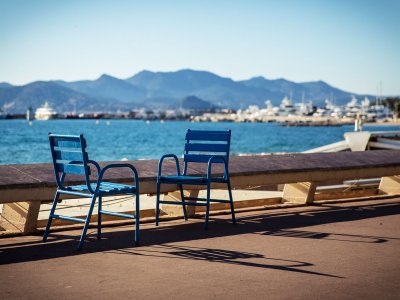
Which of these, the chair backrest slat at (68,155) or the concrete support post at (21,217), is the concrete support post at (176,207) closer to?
the concrete support post at (21,217)

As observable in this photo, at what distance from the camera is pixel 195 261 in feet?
20.0

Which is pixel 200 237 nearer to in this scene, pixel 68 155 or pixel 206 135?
pixel 206 135

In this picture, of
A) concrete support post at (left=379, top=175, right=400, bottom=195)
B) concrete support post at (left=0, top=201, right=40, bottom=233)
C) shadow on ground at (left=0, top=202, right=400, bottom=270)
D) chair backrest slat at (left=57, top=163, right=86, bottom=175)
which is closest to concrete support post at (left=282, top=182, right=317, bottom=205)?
shadow on ground at (left=0, top=202, right=400, bottom=270)

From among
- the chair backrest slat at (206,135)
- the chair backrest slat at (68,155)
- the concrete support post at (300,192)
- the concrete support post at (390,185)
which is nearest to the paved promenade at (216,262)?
the chair backrest slat at (68,155)

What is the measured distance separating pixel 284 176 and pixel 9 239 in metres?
3.71

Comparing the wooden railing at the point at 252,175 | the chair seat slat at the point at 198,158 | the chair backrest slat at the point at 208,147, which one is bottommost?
the wooden railing at the point at 252,175

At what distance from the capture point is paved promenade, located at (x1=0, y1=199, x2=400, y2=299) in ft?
16.7

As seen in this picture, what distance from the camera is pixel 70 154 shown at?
21.8ft

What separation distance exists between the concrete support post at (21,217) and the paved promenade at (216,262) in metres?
0.20

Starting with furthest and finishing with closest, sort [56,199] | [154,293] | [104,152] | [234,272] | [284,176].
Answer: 1. [104,152]
2. [284,176]
3. [56,199]
4. [234,272]
5. [154,293]

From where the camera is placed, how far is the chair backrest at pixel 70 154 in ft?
21.1

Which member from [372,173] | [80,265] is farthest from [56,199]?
[372,173]

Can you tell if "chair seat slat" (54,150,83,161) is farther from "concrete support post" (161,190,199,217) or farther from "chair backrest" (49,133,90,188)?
"concrete support post" (161,190,199,217)

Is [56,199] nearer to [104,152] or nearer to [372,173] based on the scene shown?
[372,173]
